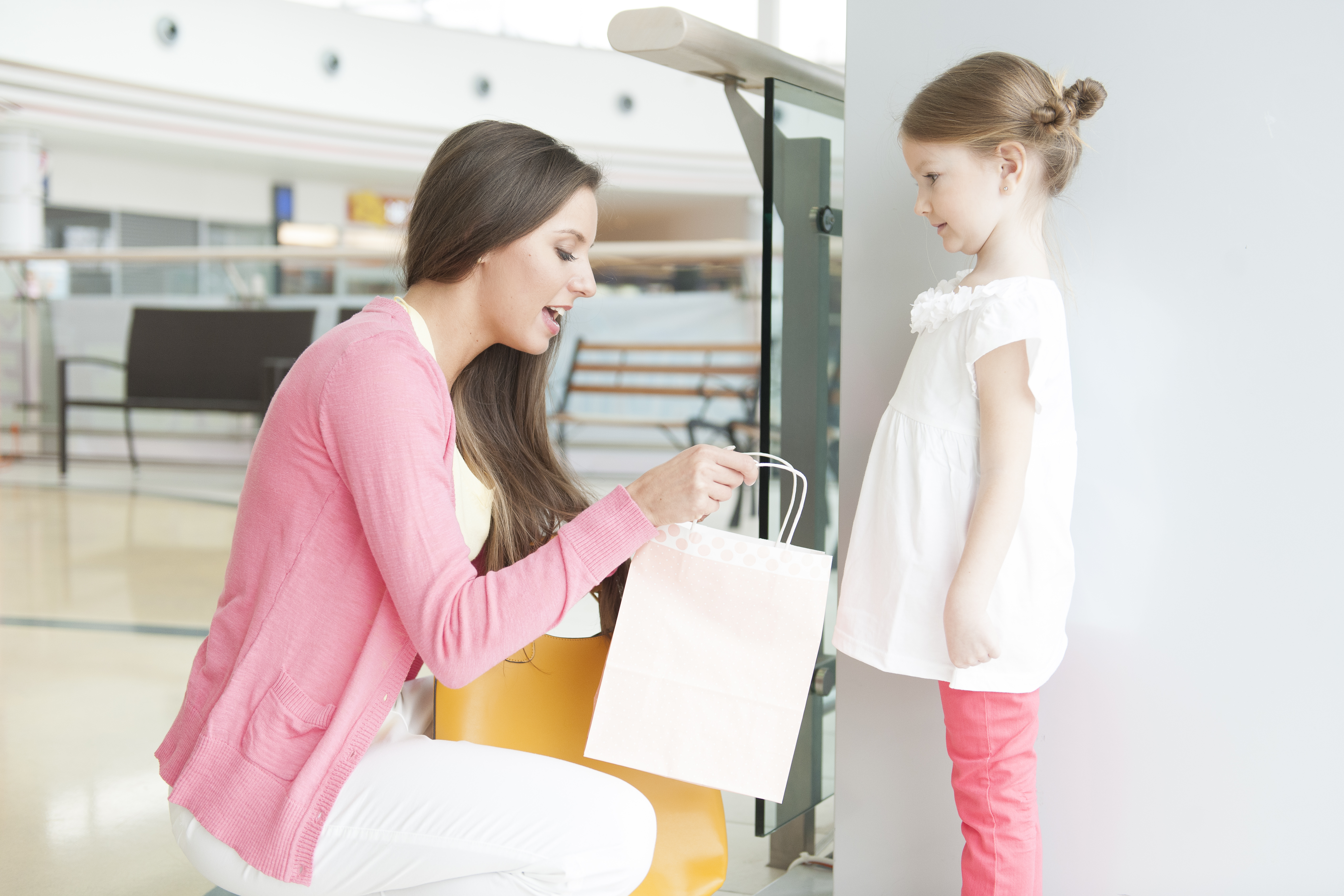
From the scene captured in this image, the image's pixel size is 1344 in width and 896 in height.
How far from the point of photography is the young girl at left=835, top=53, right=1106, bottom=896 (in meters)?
0.98

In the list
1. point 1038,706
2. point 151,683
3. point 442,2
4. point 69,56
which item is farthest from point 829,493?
point 442,2

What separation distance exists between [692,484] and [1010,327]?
0.36 metres

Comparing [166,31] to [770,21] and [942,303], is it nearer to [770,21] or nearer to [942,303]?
[770,21]

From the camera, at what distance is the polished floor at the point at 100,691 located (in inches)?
64.6

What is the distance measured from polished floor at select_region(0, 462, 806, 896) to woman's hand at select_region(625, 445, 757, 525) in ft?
2.71

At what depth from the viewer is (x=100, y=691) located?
2465 millimetres

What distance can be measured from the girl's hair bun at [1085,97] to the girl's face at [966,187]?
3.1 inches

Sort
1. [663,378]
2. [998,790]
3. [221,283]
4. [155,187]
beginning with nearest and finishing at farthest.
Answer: [998,790] → [663,378] → [221,283] → [155,187]

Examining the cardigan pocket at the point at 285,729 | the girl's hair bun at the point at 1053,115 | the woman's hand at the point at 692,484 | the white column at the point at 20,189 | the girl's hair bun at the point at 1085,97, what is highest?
the white column at the point at 20,189

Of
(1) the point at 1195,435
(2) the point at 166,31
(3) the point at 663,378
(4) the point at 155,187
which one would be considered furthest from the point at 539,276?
(4) the point at 155,187

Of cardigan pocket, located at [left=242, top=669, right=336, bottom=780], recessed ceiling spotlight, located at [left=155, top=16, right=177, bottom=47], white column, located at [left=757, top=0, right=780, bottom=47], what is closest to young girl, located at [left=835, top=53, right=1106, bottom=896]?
cardigan pocket, located at [left=242, top=669, right=336, bottom=780]

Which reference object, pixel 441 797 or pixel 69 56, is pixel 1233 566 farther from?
pixel 69 56

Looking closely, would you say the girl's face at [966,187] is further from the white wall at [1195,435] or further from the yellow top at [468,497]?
the yellow top at [468,497]

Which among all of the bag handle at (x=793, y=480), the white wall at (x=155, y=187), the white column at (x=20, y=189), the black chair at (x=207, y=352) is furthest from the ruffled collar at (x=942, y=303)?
the white wall at (x=155, y=187)
